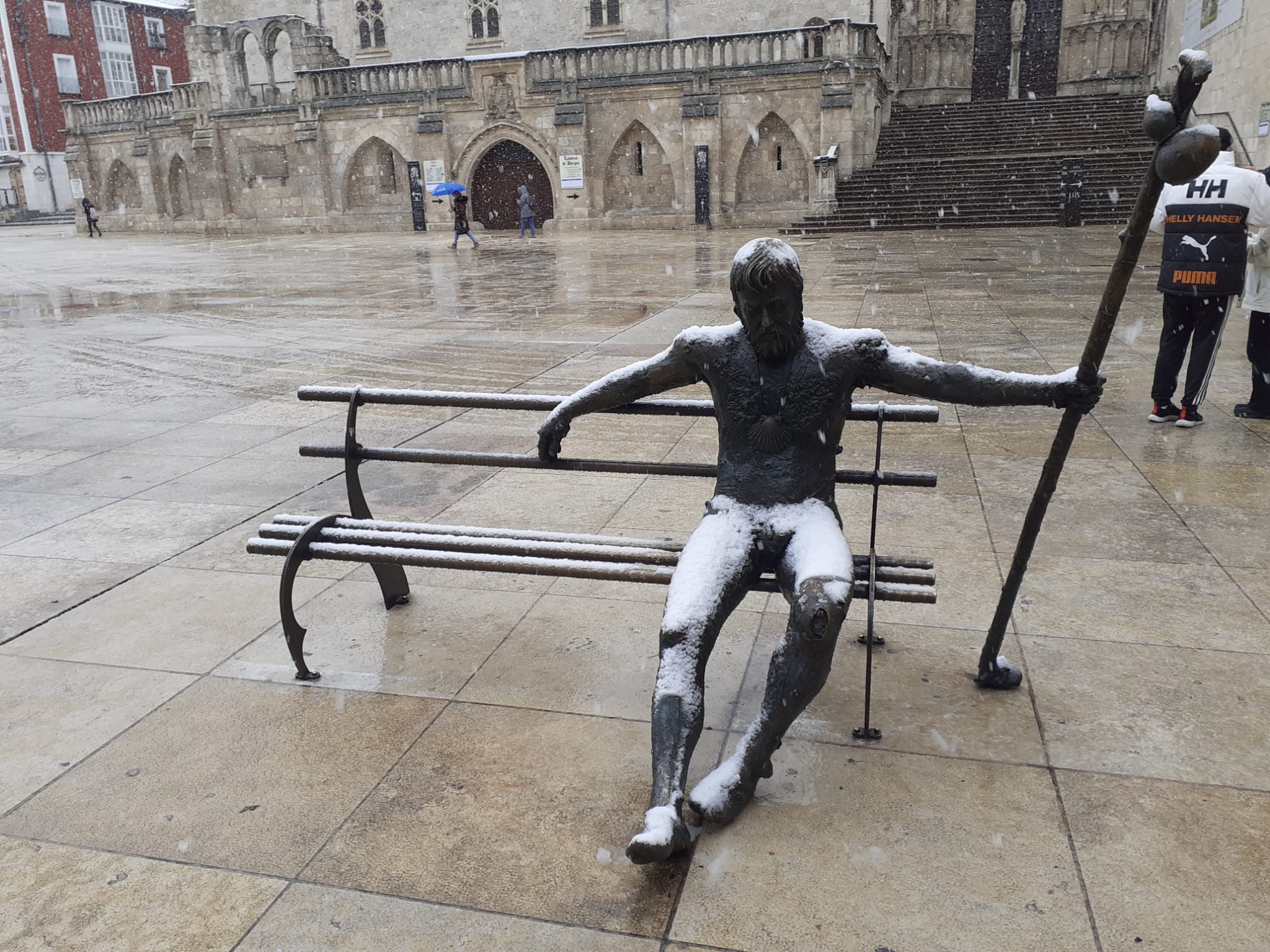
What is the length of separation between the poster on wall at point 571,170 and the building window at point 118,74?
42.2 meters

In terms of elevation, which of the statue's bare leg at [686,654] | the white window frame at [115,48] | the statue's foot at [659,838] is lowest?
the statue's foot at [659,838]

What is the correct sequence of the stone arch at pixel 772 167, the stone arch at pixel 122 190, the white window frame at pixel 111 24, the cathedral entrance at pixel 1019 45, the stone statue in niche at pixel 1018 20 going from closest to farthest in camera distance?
the stone arch at pixel 772 167 < the stone statue in niche at pixel 1018 20 < the cathedral entrance at pixel 1019 45 < the stone arch at pixel 122 190 < the white window frame at pixel 111 24

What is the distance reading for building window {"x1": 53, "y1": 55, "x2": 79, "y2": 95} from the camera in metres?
59.2

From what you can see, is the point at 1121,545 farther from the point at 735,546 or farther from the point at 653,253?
Answer: the point at 653,253

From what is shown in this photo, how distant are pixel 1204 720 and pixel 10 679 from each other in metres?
4.38

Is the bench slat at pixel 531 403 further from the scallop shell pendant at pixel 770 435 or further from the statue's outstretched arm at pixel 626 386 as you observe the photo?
the scallop shell pendant at pixel 770 435

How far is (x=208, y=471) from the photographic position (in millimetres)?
6629

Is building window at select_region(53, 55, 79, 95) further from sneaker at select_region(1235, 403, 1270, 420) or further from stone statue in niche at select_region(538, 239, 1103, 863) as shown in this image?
stone statue in niche at select_region(538, 239, 1103, 863)

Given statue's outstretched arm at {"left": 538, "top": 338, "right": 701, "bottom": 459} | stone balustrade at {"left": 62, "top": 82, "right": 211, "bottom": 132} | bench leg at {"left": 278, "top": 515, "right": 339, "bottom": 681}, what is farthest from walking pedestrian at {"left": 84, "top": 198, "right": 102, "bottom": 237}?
statue's outstretched arm at {"left": 538, "top": 338, "right": 701, "bottom": 459}

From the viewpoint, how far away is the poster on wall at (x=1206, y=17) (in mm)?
21562

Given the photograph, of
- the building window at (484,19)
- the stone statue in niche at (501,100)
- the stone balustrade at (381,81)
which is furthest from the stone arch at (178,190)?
the stone statue in niche at (501,100)

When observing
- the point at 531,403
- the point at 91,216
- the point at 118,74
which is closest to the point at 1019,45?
the point at 91,216

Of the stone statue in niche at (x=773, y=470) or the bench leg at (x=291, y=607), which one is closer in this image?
the stone statue in niche at (x=773, y=470)

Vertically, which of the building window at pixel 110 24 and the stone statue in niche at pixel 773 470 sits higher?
the building window at pixel 110 24
